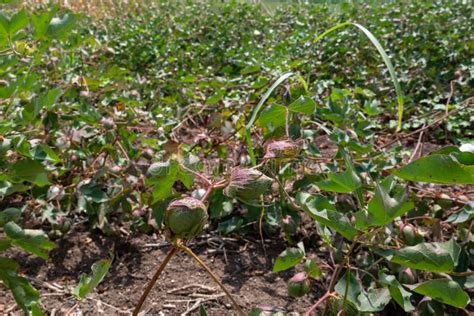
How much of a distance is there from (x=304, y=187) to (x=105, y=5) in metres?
6.66

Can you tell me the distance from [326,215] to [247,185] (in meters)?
0.11

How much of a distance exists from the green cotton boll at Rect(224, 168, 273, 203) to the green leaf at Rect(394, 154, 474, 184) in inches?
7.4

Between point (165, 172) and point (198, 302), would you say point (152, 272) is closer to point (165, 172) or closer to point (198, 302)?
point (198, 302)

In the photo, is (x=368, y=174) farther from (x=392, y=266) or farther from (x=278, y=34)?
(x=278, y=34)

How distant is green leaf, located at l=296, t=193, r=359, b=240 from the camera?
0.65 meters

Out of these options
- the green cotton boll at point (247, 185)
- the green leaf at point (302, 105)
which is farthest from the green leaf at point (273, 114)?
the green cotton boll at point (247, 185)

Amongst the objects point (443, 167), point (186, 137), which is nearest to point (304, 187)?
point (443, 167)

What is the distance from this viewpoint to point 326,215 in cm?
67

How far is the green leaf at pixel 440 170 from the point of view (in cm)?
59

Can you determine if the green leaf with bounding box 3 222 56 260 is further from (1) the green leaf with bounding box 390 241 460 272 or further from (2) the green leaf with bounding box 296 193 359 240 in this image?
(1) the green leaf with bounding box 390 241 460 272

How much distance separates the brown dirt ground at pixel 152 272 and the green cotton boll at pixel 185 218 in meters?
0.59

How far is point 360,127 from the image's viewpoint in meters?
1.58

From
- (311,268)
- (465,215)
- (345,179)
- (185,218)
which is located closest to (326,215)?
(345,179)

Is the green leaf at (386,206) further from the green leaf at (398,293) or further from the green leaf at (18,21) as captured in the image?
the green leaf at (18,21)
